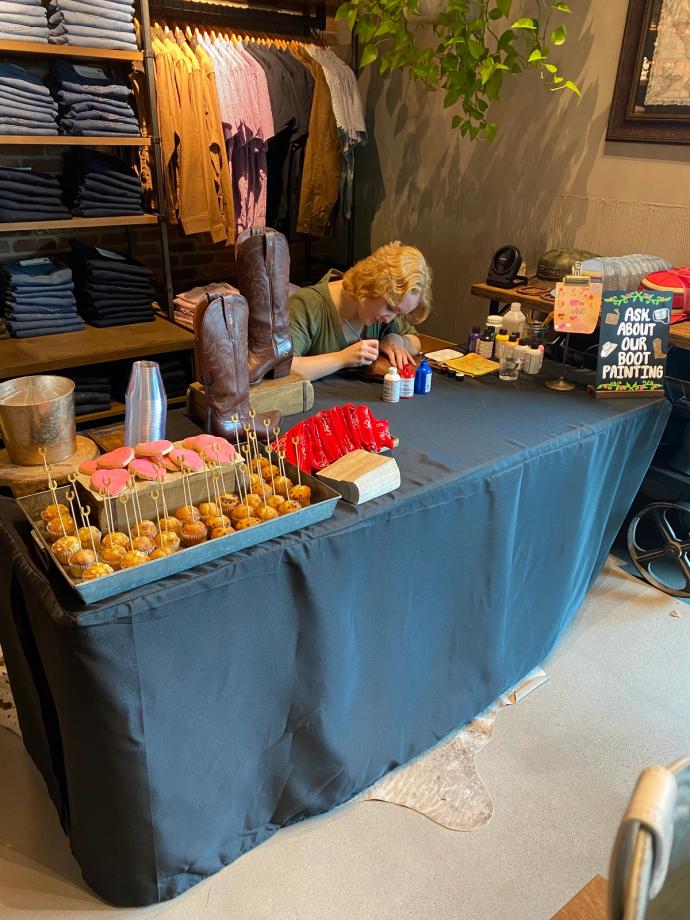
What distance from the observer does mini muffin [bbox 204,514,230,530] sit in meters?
1.25

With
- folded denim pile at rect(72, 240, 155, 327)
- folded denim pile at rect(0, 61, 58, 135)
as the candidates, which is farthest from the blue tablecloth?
folded denim pile at rect(0, 61, 58, 135)

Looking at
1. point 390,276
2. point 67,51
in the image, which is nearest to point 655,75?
point 390,276

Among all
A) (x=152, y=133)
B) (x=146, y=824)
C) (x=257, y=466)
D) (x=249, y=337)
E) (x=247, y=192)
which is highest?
(x=152, y=133)

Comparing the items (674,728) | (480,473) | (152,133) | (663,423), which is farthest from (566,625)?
(152,133)

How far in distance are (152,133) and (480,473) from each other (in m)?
2.23

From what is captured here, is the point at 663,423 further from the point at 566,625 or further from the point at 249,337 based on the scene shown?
the point at 249,337

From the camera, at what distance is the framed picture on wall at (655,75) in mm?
2402

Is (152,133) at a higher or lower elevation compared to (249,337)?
higher

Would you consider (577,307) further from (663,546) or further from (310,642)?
(310,642)

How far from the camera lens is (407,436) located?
173 centimetres

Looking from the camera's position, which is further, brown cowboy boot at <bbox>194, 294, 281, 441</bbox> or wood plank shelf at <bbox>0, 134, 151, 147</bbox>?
wood plank shelf at <bbox>0, 134, 151, 147</bbox>

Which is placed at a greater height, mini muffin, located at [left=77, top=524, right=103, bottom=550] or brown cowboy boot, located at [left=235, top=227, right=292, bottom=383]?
brown cowboy boot, located at [left=235, top=227, right=292, bottom=383]

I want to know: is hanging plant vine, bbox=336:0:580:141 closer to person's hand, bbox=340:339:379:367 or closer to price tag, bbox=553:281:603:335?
price tag, bbox=553:281:603:335

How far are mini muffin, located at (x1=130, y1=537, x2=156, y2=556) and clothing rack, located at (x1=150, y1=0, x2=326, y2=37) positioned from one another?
9.71 ft
